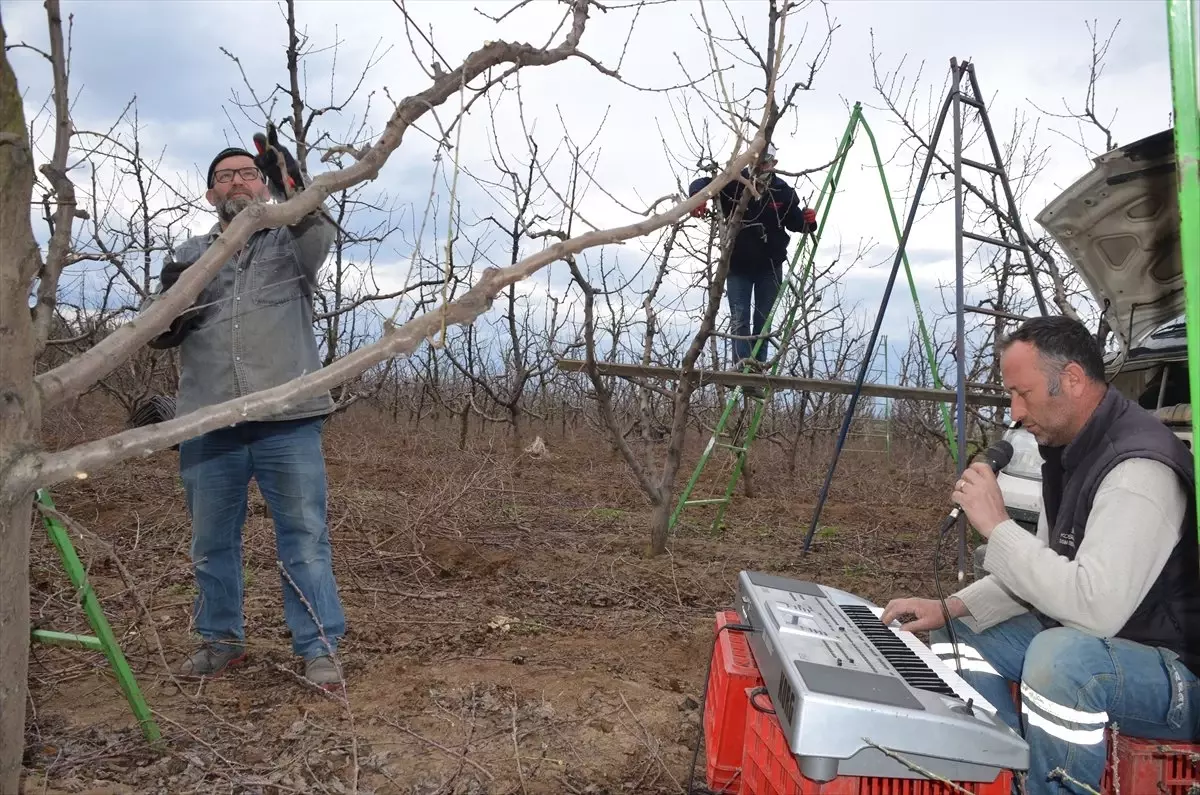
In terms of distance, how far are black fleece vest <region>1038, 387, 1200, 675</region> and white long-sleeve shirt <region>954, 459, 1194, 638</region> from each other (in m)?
0.03

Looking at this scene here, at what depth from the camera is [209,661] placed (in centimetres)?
316

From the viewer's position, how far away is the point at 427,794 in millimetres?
2293

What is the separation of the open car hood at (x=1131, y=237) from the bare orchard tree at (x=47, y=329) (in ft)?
7.91

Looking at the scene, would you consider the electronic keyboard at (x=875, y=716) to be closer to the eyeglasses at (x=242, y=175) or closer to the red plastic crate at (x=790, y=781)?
the red plastic crate at (x=790, y=781)

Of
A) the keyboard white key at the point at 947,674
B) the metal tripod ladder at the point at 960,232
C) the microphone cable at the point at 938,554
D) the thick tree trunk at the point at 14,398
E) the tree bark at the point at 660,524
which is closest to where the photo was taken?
the thick tree trunk at the point at 14,398

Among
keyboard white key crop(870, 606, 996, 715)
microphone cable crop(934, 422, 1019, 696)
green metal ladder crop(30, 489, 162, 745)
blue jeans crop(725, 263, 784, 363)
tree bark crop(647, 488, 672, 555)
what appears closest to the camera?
keyboard white key crop(870, 606, 996, 715)

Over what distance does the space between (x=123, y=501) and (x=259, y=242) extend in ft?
14.9

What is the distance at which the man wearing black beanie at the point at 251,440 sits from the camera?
10.2ft

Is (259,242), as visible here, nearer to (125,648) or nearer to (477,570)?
(125,648)

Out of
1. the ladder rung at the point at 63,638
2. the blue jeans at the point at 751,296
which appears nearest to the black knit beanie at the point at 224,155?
the ladder rung at the point at 63,638

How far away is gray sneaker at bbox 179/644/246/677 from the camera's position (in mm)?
3119

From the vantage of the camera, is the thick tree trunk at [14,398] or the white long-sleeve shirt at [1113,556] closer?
the thick tree trunk at [14,398]

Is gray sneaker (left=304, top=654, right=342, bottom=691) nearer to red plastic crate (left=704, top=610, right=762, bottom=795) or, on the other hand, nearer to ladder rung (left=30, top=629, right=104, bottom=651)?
ladder rung (left=30, top=629, right=104, bottom=651)

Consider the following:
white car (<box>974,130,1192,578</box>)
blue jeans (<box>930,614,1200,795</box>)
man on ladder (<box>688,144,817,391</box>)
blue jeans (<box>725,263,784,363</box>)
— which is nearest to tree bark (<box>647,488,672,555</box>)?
man on ladder (<box>688,144,817,391</box>)
